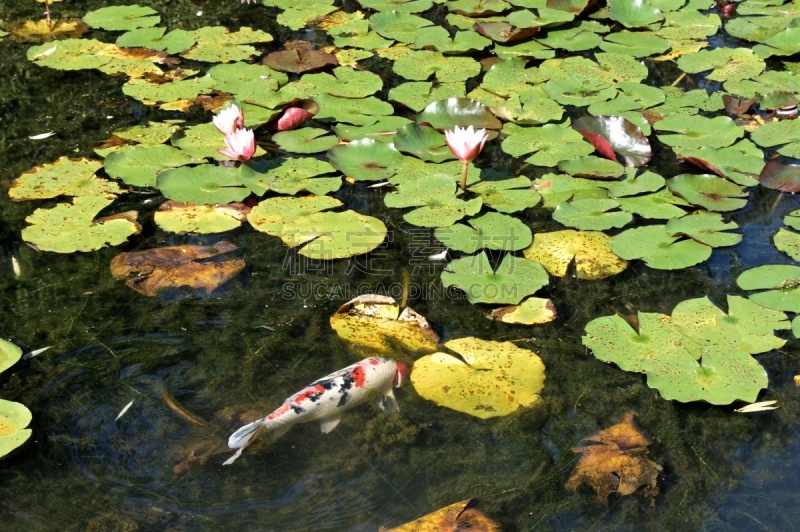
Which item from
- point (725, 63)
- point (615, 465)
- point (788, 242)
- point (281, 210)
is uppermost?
point (725, 63)

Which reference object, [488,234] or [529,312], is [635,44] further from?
[529,312]

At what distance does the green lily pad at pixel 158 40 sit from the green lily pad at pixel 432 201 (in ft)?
7.46

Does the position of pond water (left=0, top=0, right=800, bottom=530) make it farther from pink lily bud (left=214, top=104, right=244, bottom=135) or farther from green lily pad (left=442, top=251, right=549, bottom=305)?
pink lily bud (left=214, top=104, right=244, bottom=135)

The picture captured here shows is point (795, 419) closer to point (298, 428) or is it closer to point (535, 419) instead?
point (535, 419)

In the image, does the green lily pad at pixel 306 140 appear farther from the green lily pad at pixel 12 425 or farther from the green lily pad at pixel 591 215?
the green lily pad at pixel 12 425

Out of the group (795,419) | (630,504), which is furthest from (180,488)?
(795,419)

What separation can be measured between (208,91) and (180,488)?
3.00m

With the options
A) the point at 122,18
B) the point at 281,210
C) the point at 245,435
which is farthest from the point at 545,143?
the point at 122,18

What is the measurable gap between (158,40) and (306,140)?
180 cm

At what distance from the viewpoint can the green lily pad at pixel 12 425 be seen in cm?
284

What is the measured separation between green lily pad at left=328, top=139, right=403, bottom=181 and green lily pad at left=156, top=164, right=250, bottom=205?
1.72ft

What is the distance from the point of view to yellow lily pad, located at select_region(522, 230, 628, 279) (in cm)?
372

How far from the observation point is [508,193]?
421 centimetres

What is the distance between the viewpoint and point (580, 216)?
402cm
